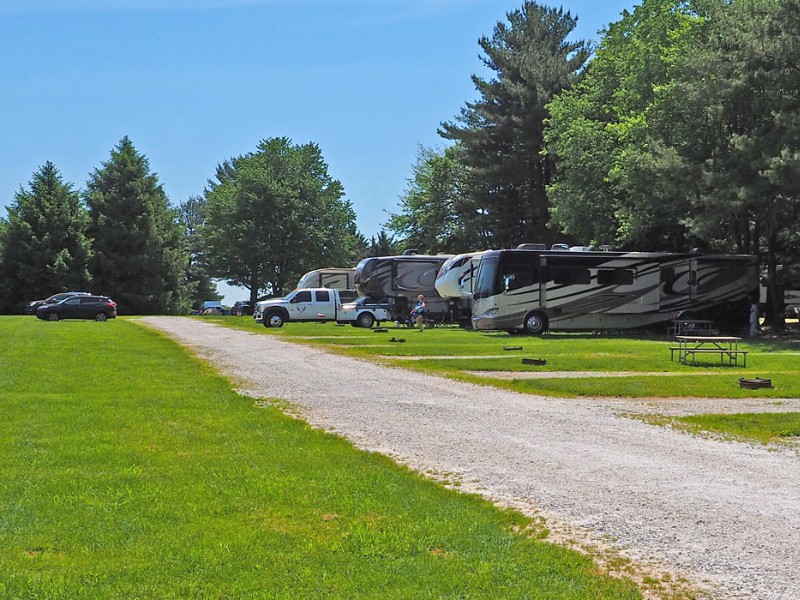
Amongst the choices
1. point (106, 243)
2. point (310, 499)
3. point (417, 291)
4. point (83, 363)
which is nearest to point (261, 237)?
point (106, 243)

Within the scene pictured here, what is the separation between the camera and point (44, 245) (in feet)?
231

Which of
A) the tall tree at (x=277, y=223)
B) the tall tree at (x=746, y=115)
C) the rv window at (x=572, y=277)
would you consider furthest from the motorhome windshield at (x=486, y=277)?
the tall tree at (x=277, y=223)

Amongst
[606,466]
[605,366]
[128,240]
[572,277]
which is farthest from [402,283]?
[128,240]

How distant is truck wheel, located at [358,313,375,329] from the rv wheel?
9.94 metres

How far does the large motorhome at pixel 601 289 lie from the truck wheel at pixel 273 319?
11259mm

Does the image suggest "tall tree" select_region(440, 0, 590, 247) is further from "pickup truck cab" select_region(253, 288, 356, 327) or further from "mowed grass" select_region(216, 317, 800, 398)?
"mowed grass" select_region(216, 317, 800, 398)

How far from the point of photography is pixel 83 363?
18719mm

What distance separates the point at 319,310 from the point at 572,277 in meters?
14.0

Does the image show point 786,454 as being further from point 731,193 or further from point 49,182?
point 49,182

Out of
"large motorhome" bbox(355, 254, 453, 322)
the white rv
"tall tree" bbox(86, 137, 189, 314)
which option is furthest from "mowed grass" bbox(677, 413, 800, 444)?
Answer: "tall tree" bbox(86, 137, 189, 314)

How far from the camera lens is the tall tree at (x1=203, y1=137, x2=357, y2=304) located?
279 feet

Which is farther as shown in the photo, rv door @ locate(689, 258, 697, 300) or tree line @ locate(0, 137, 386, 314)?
tree line @ locate(0, 137, 386, 314)

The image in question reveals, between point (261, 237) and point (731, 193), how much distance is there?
196 feet

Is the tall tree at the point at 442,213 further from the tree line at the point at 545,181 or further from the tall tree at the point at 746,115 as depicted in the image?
the tall tree at the point at 746,115
